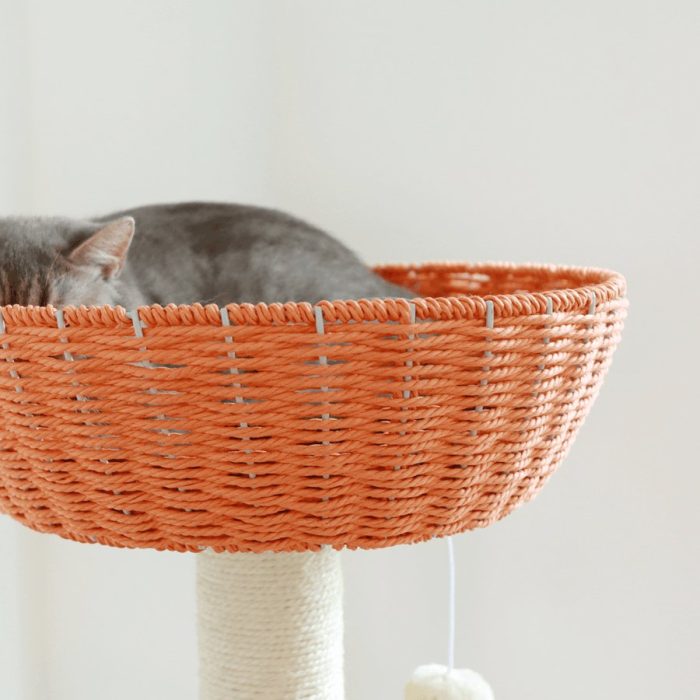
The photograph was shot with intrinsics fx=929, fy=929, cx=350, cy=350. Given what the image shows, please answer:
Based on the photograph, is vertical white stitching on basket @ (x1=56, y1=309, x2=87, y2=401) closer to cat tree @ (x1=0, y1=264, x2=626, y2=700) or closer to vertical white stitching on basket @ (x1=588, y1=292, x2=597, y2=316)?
cat tree @ (x1=0, y1=264, x2=626, y2=700)

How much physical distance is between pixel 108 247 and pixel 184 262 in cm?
25

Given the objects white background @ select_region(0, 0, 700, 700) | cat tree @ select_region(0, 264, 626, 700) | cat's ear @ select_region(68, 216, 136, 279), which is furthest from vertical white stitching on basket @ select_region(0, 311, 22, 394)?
white background @ select_region(0, 0, 700, 700)

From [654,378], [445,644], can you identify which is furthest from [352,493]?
[445,644]

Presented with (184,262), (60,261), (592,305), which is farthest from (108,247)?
(592,305)

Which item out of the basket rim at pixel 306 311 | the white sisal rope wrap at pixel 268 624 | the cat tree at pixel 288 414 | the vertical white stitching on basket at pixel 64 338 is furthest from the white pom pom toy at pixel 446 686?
the vertical white stitching on basket at pixel 64 338

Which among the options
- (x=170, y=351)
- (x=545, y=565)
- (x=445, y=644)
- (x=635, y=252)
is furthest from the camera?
(x=445, y=644)

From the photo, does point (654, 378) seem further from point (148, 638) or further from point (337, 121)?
point (148, 638)

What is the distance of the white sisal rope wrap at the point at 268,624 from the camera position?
1.17 metres

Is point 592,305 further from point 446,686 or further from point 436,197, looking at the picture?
point 436,197

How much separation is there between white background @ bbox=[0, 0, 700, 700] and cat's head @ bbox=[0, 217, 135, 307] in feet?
2.10

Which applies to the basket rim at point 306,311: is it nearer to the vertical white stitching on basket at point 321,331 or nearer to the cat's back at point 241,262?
the vertical white stitching on basket at point 321,331

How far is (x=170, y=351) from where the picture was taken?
805 millimetres

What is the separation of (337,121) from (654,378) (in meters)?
0.83

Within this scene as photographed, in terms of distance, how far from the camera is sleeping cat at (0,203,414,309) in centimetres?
113
